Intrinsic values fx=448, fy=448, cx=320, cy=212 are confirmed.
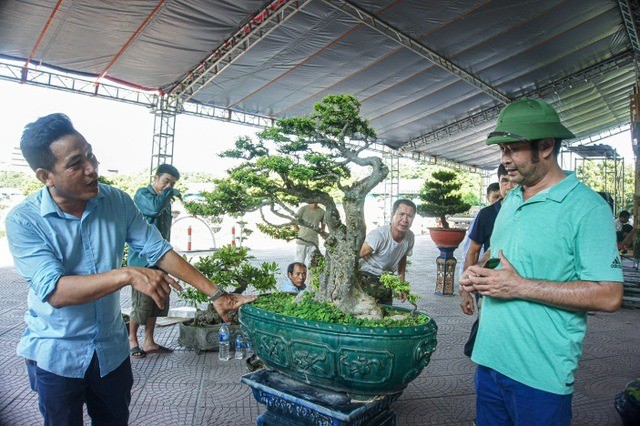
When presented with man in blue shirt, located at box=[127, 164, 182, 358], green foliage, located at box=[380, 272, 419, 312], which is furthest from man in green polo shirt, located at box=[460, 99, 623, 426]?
man in blue shirt, located at box=[127, 164, 182, 358]

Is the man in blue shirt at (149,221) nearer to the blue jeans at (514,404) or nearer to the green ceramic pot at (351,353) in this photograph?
the green ceramic pot at (351,353)

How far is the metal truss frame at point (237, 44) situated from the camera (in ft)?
24.5

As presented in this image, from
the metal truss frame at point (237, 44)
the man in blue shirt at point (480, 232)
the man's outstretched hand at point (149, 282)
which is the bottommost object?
the man's outstretched hand at point (149, 282)

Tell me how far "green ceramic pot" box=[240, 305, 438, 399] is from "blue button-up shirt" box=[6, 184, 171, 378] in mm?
631

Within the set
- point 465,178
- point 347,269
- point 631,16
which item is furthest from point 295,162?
point 465,178

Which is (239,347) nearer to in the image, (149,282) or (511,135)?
(149,282)

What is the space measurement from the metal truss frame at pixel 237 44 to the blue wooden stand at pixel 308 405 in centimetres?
668

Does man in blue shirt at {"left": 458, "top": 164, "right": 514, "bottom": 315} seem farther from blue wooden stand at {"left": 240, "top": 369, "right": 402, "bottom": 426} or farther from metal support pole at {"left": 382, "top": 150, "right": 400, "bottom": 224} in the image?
metal support pole at {"left": 382, "top": 150, "right": 400, "bottom": 224}

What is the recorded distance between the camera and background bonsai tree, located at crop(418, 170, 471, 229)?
8867 mm

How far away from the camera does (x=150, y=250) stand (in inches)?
71.0

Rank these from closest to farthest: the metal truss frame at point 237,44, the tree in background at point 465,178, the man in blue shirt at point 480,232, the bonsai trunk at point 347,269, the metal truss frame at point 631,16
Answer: the bonsai trunk at point 347,269 → the man in blue shirt at point 480,232 → the metal truss frame at point 237,44 → the metal truss frame at point 631,16 → the tree in background at point 465,178

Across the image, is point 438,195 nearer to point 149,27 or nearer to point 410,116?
point 410,116

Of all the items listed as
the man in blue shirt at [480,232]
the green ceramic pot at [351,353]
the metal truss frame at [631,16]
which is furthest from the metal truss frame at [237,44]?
the green ceramic pot at [351,353]

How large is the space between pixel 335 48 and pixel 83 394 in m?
8.09
